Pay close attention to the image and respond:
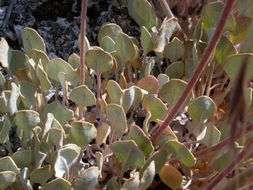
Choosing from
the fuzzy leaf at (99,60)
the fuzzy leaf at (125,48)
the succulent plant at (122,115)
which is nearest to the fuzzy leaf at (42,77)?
the succulent plant at (122,115)

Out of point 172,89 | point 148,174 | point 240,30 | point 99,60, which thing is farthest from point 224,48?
point 148,174

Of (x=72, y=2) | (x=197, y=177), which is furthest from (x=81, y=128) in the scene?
(x=72, y=2)

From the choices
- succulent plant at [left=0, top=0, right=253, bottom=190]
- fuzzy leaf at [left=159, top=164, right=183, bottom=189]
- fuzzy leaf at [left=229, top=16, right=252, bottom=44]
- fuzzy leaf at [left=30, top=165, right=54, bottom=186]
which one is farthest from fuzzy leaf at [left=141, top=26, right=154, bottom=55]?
fuzzy leaf at [left=30, top=165, right=54, bottom=186]

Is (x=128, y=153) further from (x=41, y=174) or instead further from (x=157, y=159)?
(x=41, y=174)

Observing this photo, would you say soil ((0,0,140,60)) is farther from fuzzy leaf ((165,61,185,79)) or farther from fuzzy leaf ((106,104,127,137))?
fuzzy leaf ((106,104,127,137))

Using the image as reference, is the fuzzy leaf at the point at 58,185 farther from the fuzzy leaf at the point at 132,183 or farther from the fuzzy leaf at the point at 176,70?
the fuzzy leaf at the point at 176,70
